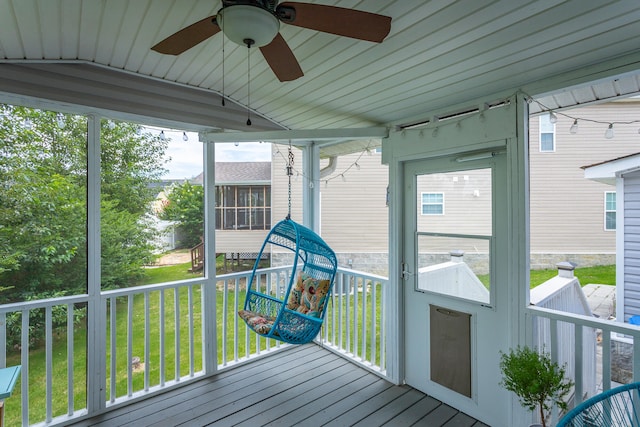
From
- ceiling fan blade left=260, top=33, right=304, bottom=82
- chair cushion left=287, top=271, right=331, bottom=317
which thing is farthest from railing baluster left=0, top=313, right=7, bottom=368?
ceiling fan blade left=260, top=33, right=304, bottom=82

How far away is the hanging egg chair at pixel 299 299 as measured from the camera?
266 cm

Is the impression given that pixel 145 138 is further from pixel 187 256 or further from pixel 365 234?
pixel 365 234

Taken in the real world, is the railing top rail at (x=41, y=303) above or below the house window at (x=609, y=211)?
below

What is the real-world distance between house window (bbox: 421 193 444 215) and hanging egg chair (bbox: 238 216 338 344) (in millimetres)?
950

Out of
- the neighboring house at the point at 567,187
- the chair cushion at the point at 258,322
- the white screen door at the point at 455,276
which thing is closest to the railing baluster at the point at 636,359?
the white screen door at the point at 455,276

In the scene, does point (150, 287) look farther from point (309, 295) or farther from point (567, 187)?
point (567, 187)

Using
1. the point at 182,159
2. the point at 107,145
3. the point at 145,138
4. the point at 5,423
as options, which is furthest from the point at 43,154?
the point at 5,423

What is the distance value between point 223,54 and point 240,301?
8.90 feet

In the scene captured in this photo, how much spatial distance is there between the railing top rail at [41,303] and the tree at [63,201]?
80 mm

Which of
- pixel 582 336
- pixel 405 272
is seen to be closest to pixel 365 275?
pixel 405 272

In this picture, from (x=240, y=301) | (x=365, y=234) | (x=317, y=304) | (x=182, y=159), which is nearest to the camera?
(x=317, y=304)

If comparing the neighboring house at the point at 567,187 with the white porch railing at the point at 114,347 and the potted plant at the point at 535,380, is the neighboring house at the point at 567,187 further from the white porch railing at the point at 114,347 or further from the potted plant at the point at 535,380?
the potted plant at the point at 535,380

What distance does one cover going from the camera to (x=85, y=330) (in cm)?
266

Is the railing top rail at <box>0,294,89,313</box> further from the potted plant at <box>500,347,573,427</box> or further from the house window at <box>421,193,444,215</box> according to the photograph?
the potted plant at <box>500,347,573,427</box>
